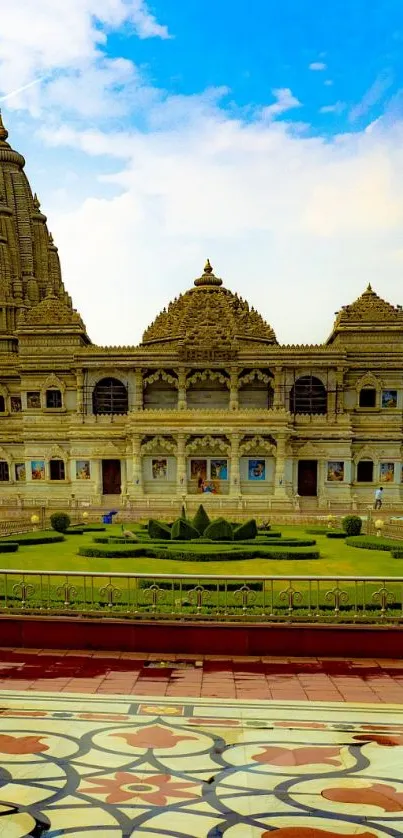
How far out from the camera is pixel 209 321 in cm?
4706

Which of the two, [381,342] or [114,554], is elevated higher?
[381,342]

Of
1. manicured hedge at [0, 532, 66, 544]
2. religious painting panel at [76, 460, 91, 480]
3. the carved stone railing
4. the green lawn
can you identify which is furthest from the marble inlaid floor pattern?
religious painting panel at [76, 460, 91, 480]

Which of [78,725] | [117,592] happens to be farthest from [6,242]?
[78,725]

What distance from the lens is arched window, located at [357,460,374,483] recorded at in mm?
45731

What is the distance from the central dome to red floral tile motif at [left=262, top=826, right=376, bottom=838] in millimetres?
40495

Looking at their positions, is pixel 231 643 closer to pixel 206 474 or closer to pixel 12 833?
pixel 12 833

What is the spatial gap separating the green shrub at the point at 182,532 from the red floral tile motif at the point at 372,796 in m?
17.4

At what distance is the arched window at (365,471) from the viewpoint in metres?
45.7

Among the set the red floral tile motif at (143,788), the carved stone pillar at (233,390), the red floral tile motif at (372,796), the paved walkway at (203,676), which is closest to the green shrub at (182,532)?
the paved walkway at (203,676)

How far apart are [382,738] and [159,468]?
120ft

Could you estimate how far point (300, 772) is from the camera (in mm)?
6992

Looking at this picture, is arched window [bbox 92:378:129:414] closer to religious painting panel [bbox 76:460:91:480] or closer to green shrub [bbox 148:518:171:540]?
religious painting panel [bbox 76:460:91:480]

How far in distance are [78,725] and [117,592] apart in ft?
14.6

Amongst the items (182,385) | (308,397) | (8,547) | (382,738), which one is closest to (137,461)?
(182,385)
